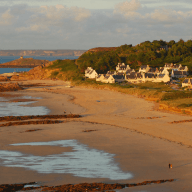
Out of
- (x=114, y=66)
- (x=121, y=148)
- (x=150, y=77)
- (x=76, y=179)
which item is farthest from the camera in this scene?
(x=114, y=66)

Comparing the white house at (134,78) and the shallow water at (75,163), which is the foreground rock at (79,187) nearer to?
the shallow water at (75,163)

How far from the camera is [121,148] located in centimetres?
2294

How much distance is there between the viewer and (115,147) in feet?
76.3

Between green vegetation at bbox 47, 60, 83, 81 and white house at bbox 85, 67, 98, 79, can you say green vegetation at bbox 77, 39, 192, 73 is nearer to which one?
white house at bbox 85, 67, 98, 79

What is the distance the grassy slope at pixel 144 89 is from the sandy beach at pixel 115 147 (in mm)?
3998

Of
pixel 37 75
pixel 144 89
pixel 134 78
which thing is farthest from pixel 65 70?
pixel 144 89

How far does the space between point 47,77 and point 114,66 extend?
2656 cm

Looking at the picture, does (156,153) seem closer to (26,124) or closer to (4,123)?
(26,124)

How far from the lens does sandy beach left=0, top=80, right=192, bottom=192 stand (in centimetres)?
1677

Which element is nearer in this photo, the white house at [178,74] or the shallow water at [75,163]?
the shallow water at [75,163]

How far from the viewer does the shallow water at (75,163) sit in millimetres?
17516

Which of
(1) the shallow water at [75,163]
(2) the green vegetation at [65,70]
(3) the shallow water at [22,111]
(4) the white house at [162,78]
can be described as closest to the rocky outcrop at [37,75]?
(2) the green vegetation at [65,70]

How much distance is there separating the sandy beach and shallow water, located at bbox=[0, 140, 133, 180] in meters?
0.06

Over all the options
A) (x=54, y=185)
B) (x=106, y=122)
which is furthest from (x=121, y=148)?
(x=106, y=122)
